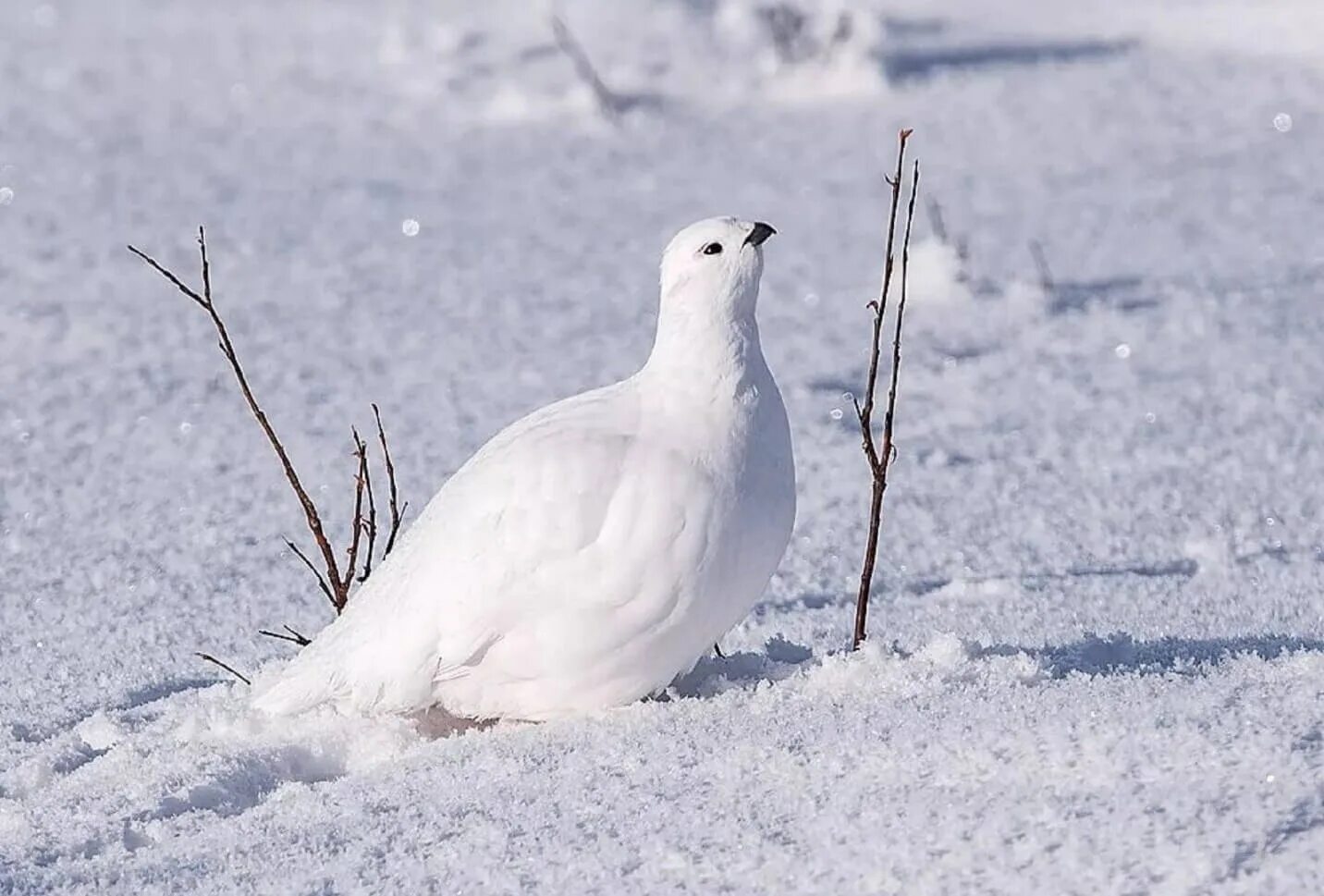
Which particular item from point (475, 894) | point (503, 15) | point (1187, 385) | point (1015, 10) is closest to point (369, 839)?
point (475, 894)

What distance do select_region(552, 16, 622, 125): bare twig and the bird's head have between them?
19.2 ft

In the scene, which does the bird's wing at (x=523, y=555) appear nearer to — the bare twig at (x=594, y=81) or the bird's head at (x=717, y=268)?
the bird's head at (x=717, y=268)

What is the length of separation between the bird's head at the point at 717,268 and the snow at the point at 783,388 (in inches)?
19.8

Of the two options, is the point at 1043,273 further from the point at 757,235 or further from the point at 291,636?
the point at 757,235

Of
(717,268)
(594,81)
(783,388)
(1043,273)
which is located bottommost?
(783,388)

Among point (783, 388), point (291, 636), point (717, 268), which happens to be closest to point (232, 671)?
point (291, 636)

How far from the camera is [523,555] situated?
8.28 ft

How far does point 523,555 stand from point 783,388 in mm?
2893

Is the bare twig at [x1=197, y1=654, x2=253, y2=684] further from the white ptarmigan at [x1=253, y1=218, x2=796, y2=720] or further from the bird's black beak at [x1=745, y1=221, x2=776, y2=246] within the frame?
the bird's black beak at [x1=745, y1=221, x2=776, y2=246]

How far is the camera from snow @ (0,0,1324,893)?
219 centimetres

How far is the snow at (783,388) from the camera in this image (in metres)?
2.19

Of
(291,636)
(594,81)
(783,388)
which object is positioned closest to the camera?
(291,636)

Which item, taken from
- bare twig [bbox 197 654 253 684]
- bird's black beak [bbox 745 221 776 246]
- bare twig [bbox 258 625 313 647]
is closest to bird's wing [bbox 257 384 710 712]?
bird's black beak [bbox 745 221 776 246]

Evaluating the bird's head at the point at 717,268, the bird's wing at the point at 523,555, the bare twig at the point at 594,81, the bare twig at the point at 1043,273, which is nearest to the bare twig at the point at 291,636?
the bird's wing at the point at 523,555
